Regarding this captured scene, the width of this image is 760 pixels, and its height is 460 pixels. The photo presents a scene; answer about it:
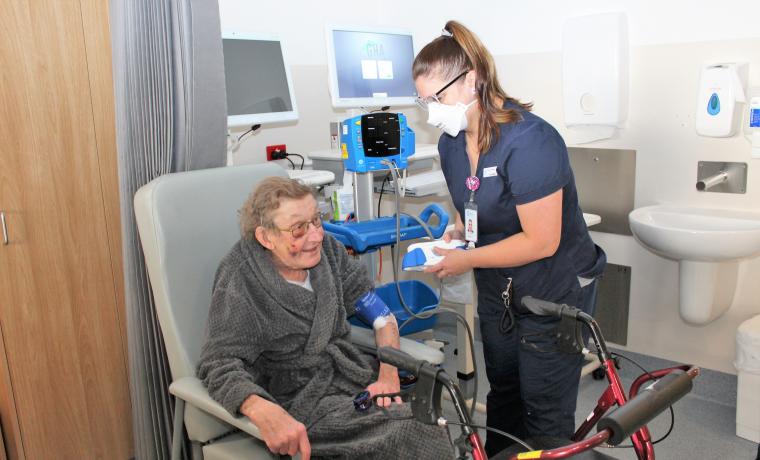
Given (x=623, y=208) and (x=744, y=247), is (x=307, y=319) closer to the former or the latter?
(x=744, y=247)

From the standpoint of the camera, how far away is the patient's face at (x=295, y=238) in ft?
5.23

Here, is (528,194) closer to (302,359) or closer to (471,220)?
(471,220)

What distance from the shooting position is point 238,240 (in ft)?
5.67

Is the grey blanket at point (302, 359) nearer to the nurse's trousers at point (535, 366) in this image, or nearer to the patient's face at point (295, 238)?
the patient's face at point (295, 238)

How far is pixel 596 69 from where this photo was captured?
2.73 metres

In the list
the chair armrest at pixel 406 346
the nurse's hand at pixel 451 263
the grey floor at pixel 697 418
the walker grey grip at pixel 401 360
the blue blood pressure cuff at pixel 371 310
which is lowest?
the grey floor at pixel 697 418

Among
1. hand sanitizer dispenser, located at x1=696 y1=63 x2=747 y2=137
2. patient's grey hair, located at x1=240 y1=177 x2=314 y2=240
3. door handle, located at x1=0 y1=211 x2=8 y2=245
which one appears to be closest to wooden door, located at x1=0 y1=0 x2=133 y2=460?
door handle, located at x1=0 y1=211 x2=8 y2=245

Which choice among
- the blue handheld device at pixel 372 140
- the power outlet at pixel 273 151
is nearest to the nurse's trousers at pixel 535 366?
the blue handheld device at pixel 372 140

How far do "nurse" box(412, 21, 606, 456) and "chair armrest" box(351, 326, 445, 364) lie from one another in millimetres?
205

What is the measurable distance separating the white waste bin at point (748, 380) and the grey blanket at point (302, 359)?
1.43 meters

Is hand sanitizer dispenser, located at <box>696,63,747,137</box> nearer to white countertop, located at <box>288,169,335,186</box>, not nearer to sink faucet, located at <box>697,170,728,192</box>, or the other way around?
sink faucet, located at <box>697,170,728,192</box>

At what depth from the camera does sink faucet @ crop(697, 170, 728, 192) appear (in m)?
2.53

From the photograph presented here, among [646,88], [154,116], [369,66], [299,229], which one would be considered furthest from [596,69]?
[154,116]

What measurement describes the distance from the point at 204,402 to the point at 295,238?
438 mm
